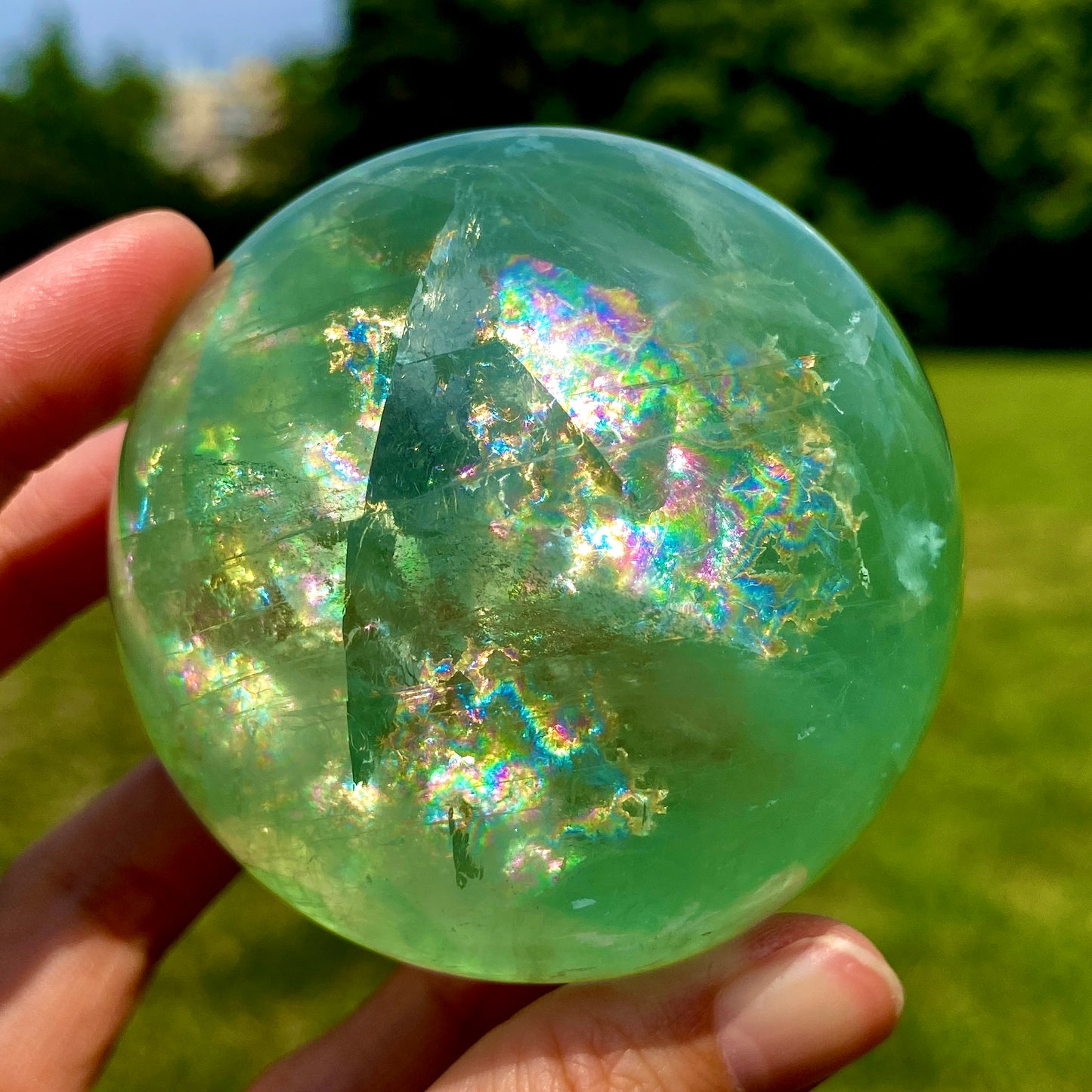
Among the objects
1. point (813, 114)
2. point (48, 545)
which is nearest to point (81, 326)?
point (48, 545)

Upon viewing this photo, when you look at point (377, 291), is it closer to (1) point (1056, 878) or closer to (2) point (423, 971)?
(2) point (423, 971)

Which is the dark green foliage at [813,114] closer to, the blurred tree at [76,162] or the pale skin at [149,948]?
the blurred tree at [76,162]

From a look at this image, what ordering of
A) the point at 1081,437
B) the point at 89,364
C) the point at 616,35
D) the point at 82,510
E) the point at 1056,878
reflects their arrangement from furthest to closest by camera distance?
the point at 616,35 < the point at 1081,437 < the point at 1056,878 < the point at 82,510 < the point at 89,364

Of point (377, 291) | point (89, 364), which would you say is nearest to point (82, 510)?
point (89, 364)

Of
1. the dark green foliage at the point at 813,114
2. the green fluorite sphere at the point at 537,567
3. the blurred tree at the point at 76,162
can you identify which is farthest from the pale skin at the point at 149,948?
the blurred tree at the point at 76,162

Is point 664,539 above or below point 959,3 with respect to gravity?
above

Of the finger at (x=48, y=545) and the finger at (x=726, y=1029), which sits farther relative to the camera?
the finger at (x=48, y=545)

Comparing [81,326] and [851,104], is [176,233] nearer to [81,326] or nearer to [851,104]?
[81,326]
